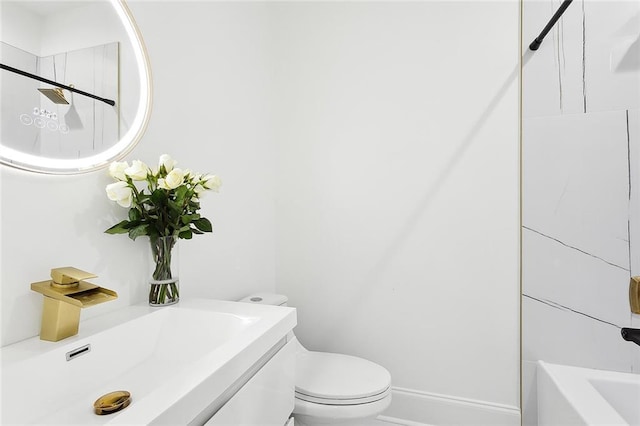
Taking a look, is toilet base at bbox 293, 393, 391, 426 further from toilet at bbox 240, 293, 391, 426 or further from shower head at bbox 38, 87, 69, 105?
shower head at bbox 38, 87, 69, 105

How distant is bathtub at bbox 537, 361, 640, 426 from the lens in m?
1.08

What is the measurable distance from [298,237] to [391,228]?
0.50 meters

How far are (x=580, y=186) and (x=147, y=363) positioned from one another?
159 centimetres

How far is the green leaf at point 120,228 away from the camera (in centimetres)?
90

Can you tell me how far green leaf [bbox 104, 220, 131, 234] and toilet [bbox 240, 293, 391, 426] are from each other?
2.69 feet

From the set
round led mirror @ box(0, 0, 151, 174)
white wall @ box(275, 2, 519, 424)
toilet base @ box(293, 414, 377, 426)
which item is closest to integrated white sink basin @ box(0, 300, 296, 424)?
round led mirror @ box(0, 0, 151, 174)

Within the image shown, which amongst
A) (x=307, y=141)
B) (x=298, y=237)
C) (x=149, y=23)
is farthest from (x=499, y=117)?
(x=149, y=23)

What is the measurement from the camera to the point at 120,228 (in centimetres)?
92

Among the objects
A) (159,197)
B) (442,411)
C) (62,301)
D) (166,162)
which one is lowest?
(442,411)

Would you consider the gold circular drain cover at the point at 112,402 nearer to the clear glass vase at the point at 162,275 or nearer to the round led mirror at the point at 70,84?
the clear glass vase at the point at 162,275

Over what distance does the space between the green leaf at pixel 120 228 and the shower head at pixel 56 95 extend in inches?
12.7

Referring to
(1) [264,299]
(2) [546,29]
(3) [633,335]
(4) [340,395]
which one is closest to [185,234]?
(1) [264,299]

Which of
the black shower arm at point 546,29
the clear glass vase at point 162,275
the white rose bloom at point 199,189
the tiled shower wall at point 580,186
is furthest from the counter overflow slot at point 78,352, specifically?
the black shower arm at point 546,29

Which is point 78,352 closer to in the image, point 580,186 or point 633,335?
point 633,335
